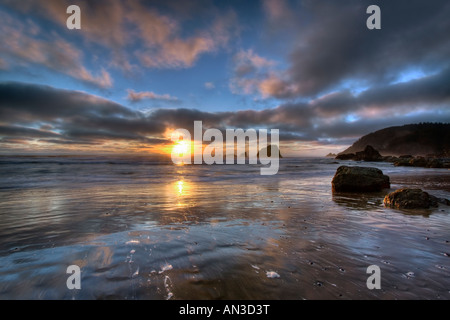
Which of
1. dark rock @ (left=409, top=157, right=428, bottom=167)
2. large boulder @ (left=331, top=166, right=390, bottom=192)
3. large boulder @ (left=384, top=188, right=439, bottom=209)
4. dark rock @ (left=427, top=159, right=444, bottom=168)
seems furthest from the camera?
dark rock @ (left=409, top=157, right=428, bottom=167)

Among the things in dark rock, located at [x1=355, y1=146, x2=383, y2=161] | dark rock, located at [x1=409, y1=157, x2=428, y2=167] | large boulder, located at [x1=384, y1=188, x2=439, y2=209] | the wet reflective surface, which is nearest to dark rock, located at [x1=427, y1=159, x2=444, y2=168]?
dark rock, located at [x1=409, y1=157, x2=428, y2=167]

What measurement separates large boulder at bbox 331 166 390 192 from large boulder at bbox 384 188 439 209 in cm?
333

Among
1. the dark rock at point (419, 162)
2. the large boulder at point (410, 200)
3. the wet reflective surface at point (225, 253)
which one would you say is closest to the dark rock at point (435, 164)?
the dark rock at point (419, 162)

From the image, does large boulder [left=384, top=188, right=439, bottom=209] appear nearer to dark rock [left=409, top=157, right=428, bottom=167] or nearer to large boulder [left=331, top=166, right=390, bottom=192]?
large boulder [left=331, top=166, right=390, bottom=192]

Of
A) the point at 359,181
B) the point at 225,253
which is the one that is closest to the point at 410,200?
the point at 359,181

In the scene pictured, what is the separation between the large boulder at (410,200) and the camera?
7250 millimetres

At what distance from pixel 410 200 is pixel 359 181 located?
3.96 meters

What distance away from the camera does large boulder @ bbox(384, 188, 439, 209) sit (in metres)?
7.25

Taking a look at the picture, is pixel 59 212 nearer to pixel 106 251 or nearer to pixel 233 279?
pixel 106 251

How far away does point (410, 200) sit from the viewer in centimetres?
740

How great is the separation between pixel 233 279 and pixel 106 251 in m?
2.55

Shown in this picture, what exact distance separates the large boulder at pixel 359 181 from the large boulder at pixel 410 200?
10.9ft

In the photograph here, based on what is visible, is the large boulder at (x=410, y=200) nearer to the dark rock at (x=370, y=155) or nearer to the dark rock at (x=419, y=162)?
the dark rock at (x=419, y=162)

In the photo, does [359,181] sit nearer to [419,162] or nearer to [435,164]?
[435,164]
